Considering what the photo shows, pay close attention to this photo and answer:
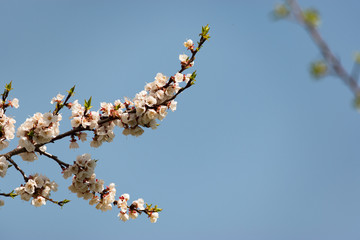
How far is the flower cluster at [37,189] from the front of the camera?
709 centimetres

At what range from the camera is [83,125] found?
22.5 ft

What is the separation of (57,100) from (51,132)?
633 mm

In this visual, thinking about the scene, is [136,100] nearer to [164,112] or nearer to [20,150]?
[164,112]

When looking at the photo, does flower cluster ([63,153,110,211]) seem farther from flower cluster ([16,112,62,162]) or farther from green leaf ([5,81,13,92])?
green leaf ([5,81,13,92])

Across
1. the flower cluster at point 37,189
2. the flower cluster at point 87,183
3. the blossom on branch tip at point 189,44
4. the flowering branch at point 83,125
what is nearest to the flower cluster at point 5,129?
the flowering branch at point 83,125

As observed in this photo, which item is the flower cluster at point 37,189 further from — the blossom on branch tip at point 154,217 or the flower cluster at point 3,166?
the blossom on branch tip at point 154,217

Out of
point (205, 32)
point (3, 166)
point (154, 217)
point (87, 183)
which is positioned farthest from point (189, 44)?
point (3, 166)

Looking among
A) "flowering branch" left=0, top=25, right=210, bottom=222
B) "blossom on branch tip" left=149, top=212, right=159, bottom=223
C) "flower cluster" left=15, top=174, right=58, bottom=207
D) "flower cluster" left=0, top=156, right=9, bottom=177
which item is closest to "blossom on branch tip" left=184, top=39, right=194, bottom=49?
"flowering branch" left=0, top=25, right=210, bottom=222

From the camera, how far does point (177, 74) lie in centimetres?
712

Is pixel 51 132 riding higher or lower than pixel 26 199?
higher

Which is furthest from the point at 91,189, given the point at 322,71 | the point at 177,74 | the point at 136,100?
the point at 322,71

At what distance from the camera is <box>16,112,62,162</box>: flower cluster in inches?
264

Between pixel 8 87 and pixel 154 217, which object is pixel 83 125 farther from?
pixel 154 217

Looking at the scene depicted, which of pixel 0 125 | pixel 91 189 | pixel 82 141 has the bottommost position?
pixel 91 189
